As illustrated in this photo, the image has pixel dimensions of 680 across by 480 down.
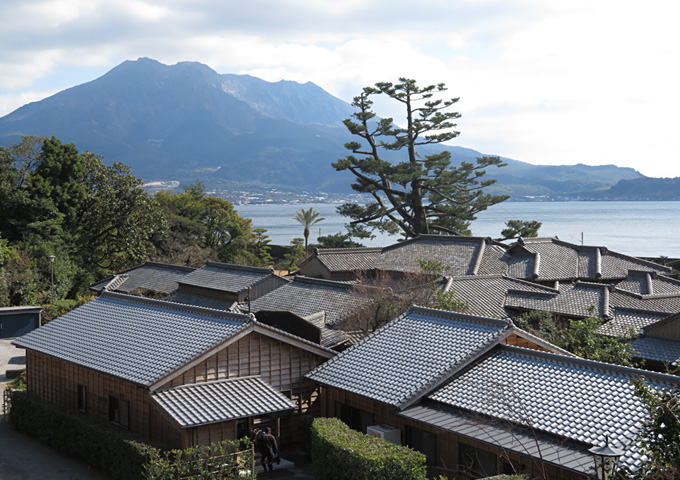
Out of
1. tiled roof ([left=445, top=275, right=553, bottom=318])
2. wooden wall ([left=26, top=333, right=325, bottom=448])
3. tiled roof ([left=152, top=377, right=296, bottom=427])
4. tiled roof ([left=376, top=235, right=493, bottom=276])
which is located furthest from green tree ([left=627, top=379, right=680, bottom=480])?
tiled roof ([left=376, top=235, right=493, bottom=276])

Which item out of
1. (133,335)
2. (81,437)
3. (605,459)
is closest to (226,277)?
(133,335)

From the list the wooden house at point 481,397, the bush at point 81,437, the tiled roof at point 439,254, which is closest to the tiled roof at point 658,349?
the wooden house at point 481,397

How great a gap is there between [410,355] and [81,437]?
29.8 feet

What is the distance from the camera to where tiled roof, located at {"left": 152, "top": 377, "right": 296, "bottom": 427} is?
15625 millimetres

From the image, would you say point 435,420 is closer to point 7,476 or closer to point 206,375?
point 206,375

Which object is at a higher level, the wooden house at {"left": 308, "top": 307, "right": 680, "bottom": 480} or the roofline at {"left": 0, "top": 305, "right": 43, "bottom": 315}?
the wooden house at {"left": 308, "top": 307, "right": 680, "bottom": 480}

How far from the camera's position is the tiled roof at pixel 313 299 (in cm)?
3003

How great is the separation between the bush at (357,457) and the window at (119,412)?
561 cm

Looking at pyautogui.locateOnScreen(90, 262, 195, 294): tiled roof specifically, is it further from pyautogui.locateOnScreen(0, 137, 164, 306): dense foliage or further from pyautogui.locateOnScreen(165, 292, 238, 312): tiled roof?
pyautogui.locateOnScreen(0, 137, 164, 306): dense foliage

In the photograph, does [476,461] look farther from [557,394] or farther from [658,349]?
[658,349]

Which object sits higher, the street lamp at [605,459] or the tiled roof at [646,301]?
the street lamp at [605,459]

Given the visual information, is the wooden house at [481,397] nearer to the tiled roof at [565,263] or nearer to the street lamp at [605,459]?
the street lamp at [605,459]

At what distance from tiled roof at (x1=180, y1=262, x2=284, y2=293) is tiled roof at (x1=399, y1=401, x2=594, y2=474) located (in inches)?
882

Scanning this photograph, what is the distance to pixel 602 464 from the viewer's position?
28.5 feet
